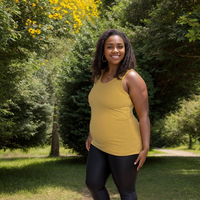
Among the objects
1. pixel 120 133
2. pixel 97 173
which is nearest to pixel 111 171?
pixel 97 173

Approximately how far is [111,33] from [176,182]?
6301 mm

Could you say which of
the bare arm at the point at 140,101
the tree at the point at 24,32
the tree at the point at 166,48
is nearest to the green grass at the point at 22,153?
the tree at the point at 166,48

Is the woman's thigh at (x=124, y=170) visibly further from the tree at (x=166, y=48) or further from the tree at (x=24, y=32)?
the tree at (x=166, y=48)

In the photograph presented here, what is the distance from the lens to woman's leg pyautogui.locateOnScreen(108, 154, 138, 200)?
2213 millimetres

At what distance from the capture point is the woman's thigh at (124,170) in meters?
2.21

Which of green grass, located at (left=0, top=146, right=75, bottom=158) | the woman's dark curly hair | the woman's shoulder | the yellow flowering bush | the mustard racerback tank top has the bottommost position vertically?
green grass, located at (left=0, top=146, right=75, bottom=158)

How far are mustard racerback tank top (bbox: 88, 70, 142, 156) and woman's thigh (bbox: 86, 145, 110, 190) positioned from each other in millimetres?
76

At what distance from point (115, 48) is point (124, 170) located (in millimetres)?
1039

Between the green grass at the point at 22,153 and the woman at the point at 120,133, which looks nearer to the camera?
the woman at the point at 120,133

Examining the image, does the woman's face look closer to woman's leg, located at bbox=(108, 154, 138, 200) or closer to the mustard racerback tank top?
the mustard racerback tank top

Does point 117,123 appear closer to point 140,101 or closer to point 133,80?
point 140,101

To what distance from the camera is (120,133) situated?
88.0 inches

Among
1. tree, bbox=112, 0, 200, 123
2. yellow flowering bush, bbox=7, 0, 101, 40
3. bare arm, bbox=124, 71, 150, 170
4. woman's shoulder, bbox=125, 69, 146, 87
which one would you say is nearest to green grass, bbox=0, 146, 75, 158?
tree, bbox=112, 0, 200, 123

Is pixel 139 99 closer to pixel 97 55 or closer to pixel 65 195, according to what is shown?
pixel 97 55
